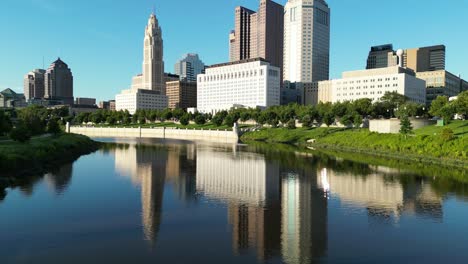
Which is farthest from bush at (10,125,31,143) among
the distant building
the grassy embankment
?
the distant building

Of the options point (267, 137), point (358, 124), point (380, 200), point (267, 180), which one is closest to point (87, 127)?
point (267, 137)

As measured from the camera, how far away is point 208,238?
22.6m

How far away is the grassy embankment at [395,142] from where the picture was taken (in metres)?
58.0

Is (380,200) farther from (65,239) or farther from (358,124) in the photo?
(358,124)

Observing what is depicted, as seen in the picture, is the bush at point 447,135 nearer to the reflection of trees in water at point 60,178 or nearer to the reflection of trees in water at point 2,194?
the reflection of trees in water at point 60,178

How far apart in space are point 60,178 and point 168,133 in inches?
3923

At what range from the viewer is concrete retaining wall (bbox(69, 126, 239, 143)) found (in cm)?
12169

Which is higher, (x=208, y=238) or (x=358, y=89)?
(x=358, y=89)

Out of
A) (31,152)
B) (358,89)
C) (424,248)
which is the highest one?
(358,89)

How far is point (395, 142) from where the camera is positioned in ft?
234

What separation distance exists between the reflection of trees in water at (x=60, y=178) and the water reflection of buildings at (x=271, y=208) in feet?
42.9

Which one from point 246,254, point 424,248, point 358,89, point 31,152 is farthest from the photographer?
point 358,89

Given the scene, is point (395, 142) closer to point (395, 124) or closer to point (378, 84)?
point (395, 124)

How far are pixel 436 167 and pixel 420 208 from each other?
85.0 feet
